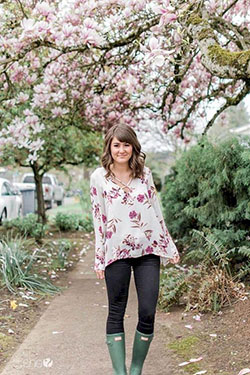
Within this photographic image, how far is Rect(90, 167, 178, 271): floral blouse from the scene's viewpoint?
3180 millimetres

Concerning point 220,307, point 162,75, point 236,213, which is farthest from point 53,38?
point 220,307

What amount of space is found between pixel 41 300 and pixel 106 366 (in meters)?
2.13

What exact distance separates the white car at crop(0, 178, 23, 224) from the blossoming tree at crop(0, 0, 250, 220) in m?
4.85

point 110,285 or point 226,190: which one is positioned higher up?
point 226,190

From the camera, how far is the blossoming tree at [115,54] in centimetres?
414

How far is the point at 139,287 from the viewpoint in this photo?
10.5 feet

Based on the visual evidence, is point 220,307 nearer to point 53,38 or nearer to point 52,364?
point 52,364

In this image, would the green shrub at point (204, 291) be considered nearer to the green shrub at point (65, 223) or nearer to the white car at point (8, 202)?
the white car at point (8, 202)

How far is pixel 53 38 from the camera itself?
195 inches

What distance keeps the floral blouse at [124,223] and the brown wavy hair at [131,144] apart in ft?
0.18

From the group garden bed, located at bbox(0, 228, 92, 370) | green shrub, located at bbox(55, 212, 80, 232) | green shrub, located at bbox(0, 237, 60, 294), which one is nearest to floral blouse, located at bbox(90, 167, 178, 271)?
garden bed, located at bbox(0, 228, 92, 370)

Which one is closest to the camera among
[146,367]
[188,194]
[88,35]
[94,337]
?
[146,367]

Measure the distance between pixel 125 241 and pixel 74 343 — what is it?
4.59 feet

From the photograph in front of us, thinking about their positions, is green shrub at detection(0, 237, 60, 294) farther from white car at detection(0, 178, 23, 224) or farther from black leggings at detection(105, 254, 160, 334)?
white car at detection(0, 178, 23, 224)
